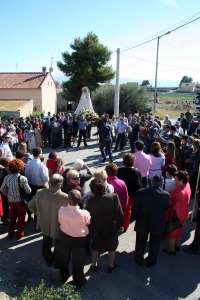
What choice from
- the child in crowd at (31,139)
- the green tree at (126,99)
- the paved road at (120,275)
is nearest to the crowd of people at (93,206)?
the paved road at (120,275)

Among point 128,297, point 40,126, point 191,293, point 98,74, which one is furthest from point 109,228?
point 98,74

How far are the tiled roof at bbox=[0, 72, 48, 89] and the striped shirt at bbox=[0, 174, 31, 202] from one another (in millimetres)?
31145

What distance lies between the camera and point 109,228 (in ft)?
15.0

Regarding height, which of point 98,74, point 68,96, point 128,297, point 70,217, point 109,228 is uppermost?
point 98,74

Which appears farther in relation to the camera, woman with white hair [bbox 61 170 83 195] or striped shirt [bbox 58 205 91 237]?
woman with white hair [bbox 61 170 83 195]

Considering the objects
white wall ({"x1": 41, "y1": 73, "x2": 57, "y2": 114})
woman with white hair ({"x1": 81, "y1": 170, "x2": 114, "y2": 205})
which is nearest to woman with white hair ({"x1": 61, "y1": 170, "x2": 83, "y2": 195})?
woman with white hair ({"x1": 81, "y1": 170, "x2": 114, "y2": 205})

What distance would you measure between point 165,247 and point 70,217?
2437mm

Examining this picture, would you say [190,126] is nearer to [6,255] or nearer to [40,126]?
[40,126]

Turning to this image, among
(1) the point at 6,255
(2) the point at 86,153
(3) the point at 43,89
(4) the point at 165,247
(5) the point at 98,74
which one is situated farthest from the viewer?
(5) the point at 98,74

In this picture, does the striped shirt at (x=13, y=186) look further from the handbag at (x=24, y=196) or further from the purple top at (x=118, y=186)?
the purple top at (x=118, y=186)

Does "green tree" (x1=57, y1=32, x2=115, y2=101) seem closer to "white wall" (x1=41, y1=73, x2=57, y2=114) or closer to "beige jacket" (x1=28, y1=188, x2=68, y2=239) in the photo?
"white wall" (x1=41, y1=73, x2=57, y2=114)

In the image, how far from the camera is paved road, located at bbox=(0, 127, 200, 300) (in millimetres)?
4387

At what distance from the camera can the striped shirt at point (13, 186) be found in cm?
548

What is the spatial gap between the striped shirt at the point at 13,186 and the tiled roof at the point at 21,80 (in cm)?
3115
